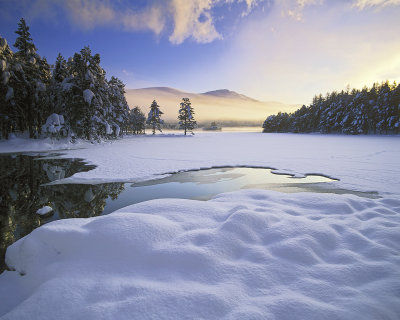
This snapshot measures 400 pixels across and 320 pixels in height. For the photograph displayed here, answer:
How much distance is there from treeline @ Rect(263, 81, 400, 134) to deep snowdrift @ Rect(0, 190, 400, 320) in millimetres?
65644

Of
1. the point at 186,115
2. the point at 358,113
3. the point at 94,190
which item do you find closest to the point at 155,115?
the point at 186,115

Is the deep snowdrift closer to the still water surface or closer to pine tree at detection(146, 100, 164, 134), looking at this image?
the still water surface

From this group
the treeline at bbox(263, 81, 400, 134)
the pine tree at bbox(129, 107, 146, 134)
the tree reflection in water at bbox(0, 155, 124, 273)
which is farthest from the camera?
the pine tree at bbox(129, 107, 146, 134)

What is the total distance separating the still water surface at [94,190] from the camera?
15.3 feet

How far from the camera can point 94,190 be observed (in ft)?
21.7

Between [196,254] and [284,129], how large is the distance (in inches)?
3731

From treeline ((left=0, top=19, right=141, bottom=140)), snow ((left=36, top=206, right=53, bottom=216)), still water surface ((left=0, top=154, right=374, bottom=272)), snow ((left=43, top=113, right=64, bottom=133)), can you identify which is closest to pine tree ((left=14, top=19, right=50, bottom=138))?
treeline ((left=0, top=19, right=141, bottom=140))

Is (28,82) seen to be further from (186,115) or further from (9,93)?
(186,115)

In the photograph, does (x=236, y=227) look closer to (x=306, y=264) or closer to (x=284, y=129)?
(x=306, y=264)

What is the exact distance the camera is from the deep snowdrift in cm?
186

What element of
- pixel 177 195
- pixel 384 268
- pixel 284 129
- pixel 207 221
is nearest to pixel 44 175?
pixel 177 195

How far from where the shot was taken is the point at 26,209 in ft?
16.6

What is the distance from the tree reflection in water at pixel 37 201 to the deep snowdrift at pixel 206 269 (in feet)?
3.70

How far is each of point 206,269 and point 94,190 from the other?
571 cm
